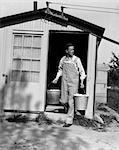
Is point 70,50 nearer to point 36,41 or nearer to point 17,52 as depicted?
point 36,41

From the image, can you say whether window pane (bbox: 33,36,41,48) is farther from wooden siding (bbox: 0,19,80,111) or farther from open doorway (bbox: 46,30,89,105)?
open doorway (bbox: 46,30,89,105)

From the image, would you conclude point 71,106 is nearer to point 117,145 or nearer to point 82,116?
point 82,116

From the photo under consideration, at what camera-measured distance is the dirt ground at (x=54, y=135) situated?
683cm

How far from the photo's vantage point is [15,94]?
9.76 meters

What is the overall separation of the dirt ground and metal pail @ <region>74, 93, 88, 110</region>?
0.44 metres

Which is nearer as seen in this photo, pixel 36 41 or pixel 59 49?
pixel 36 41

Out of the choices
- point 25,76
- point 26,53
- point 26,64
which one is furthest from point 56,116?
point 26,53

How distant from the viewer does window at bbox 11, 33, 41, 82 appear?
9.87m

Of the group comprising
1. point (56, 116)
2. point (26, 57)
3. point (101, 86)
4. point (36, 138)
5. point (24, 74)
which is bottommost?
point (36, 138)

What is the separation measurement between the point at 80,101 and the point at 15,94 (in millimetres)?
1887

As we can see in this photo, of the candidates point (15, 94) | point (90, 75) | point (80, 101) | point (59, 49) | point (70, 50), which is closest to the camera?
point (70, 50)

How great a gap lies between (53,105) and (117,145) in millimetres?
4308

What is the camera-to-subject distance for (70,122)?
8.98 m

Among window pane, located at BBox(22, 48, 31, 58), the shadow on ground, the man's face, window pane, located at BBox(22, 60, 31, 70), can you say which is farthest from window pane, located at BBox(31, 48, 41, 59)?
the shadow on ground
